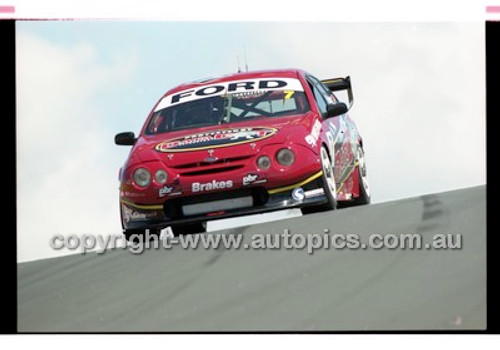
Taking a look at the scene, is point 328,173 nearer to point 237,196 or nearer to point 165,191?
point 237,196

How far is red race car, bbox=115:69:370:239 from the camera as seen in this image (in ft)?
28.6

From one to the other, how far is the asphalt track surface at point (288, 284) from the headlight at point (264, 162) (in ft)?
1.42

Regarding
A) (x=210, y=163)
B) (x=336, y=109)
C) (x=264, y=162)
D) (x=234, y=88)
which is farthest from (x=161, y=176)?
(x=336, y=109)

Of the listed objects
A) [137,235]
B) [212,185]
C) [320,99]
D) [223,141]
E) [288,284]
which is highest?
[320,99]

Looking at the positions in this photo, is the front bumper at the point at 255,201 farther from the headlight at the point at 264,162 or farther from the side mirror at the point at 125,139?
the side mirror at the point at 125,139

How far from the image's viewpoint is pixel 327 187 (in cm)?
886

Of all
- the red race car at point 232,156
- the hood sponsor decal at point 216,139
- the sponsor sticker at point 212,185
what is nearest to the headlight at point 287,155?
the red race car at point 232,156

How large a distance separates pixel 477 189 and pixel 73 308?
2.87 meters

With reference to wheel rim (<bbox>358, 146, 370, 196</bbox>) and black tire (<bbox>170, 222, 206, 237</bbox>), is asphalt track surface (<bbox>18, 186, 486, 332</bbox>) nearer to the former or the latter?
black tire (<bbox>170, 222, 206, 237</bbox>)

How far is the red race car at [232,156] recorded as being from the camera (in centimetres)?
870

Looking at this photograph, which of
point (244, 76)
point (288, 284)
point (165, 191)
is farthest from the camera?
point (244, 76)

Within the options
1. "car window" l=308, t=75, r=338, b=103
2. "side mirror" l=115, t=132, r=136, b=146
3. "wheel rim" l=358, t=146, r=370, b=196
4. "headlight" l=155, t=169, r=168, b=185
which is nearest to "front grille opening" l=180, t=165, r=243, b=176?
"headlight" l=155, t=169, r=168, b=185

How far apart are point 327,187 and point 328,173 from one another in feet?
0.50
